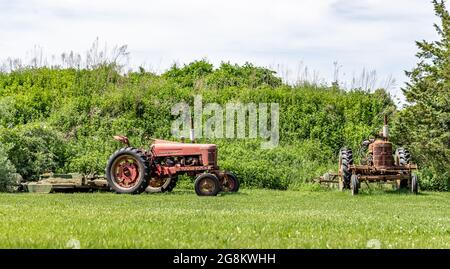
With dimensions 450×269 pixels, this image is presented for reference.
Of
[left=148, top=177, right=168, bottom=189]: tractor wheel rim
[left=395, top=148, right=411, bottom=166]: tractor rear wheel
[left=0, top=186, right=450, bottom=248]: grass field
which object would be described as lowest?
[left=148, top=177, right=168, bottom=189]: tractor wheel rim

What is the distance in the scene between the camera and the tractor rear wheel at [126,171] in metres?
18.7

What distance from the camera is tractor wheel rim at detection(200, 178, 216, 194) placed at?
18.2m

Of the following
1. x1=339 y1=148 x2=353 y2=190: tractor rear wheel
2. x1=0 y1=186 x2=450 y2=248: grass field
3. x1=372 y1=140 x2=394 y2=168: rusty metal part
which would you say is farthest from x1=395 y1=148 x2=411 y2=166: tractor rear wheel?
x1=0 y1=186 x2=450 y2=248: grass field

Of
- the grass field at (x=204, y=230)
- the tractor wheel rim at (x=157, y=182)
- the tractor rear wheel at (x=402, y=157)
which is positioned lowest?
the tractor wheel rim at (x=157, y=182)

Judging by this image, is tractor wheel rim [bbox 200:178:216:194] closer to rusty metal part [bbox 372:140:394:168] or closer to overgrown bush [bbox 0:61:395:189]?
overgrown bush [bbox 0:61:395:189]

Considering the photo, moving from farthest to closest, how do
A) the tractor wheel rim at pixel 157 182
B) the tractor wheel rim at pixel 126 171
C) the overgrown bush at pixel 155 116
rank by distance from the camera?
the overgrown bush at pixel 155 116, the tractor wheel rim at pixel 157 182, the tractor wheel rim at pixel 126 171

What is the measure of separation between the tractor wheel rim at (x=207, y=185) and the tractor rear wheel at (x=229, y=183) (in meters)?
0.92

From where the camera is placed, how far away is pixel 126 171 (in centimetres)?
1908

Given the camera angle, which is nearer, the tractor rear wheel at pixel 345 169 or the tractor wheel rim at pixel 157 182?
the tractor rear wheel at pixel 345 169

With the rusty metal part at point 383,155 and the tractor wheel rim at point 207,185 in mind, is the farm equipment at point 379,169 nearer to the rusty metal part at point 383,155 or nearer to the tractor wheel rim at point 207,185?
the rusty metal part at point 383,155

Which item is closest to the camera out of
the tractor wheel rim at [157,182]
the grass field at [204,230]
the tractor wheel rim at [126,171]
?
the grass field at [204,230]

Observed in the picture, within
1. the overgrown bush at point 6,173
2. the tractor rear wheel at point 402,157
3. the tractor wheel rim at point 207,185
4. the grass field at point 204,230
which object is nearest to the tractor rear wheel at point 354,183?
the tractor rear wheel at point 402,157

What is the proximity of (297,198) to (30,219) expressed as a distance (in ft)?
28.6
